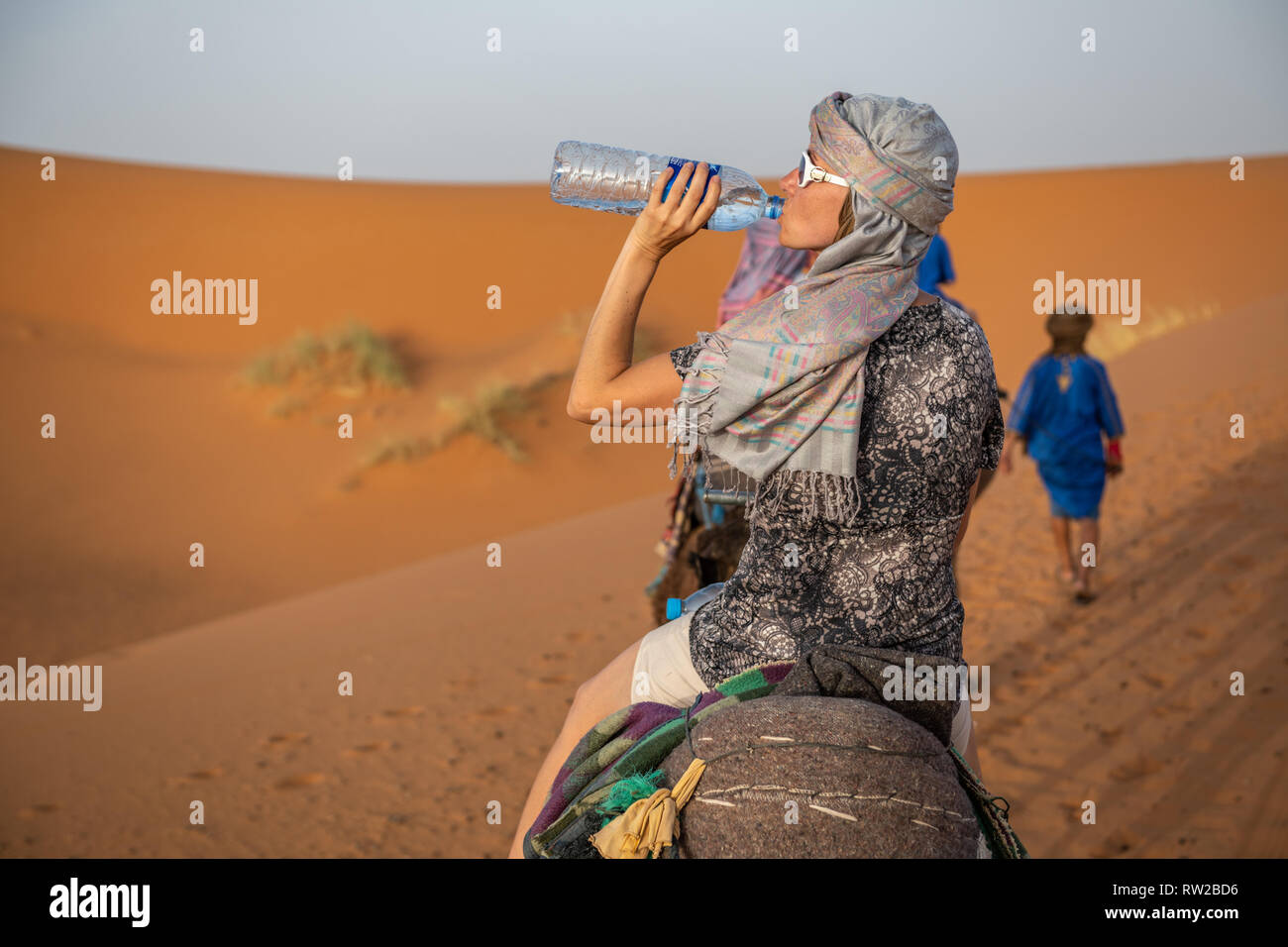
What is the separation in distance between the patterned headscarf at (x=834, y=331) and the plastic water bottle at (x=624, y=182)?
563 millimetres

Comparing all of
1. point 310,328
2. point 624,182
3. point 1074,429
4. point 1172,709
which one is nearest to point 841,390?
point 624,182

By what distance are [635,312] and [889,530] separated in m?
0.65

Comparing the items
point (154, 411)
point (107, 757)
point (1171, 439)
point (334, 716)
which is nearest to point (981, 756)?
point (334, 716)

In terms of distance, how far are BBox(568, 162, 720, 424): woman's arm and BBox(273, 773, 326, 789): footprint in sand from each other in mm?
4279

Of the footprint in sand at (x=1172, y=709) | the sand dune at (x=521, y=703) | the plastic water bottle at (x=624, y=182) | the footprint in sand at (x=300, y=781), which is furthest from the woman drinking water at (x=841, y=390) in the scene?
the footprint in sand at (x=1172, y=709)

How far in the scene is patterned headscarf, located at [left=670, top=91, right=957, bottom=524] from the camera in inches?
77.7

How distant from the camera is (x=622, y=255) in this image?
6.99ft

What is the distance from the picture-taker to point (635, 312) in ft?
7.14

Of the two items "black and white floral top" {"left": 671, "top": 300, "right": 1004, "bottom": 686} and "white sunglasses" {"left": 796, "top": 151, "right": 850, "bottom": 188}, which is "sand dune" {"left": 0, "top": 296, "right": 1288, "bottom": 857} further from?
"white sunglasses" {"left": 796, "top": 151, "right": 850, "bottom": 188}

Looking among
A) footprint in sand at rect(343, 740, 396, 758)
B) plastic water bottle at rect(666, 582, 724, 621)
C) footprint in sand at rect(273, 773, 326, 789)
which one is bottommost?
footprint in sand at rect(273, 773, 326, 789)

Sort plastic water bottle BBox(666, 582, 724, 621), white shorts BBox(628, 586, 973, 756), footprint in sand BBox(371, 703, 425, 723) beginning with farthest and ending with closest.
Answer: footprint in sand BBox(371, 703, 425, 723), plastic water bottle BBox(666, 582, 724, 621), white shorts BBox(628, 586, 973, 756)

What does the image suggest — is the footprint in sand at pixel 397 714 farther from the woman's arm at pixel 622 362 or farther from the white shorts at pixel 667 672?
the woman's arm at pixel 622 362

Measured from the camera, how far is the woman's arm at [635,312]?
2107 millimetres

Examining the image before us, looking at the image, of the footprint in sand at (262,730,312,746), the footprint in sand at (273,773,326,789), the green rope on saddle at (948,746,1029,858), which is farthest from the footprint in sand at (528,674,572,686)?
the green rope on saddle at (948,746,1029,858)
